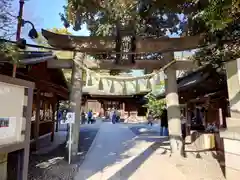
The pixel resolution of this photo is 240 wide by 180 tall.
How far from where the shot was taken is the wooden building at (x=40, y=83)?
715cm

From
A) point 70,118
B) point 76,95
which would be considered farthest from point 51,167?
point 76,95

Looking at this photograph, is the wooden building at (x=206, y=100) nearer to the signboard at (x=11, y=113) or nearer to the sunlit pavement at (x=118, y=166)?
the sunlit pavement at (x=118, y=166)

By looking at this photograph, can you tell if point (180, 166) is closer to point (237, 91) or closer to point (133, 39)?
point (237, 91)

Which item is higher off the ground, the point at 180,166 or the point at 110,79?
the point at 110,79

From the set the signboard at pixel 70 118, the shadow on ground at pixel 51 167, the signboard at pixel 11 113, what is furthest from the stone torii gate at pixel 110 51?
the signboard at pixel 11 113

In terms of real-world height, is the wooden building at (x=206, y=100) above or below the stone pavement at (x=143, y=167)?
above

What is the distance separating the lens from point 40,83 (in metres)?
9.00

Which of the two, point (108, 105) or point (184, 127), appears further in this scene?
point (108, 105)

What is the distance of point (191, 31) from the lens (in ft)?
28.1

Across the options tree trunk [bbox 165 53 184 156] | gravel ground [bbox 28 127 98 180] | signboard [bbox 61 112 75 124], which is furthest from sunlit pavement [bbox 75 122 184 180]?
signboard [bbox 61 112 75 124]

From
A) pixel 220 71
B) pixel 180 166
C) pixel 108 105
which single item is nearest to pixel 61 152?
pixel 180 166

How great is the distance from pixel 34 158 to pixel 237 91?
619cm

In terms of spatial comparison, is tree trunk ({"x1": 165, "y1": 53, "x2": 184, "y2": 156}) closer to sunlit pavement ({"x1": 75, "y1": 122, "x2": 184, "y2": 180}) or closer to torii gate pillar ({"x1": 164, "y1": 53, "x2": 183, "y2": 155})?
torii gate pillar ({"x1": 164, "y1": 53, "x2": 183, "y2": 155})

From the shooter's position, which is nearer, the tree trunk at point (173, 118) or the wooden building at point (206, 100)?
the wooden building at point (206, 100)
